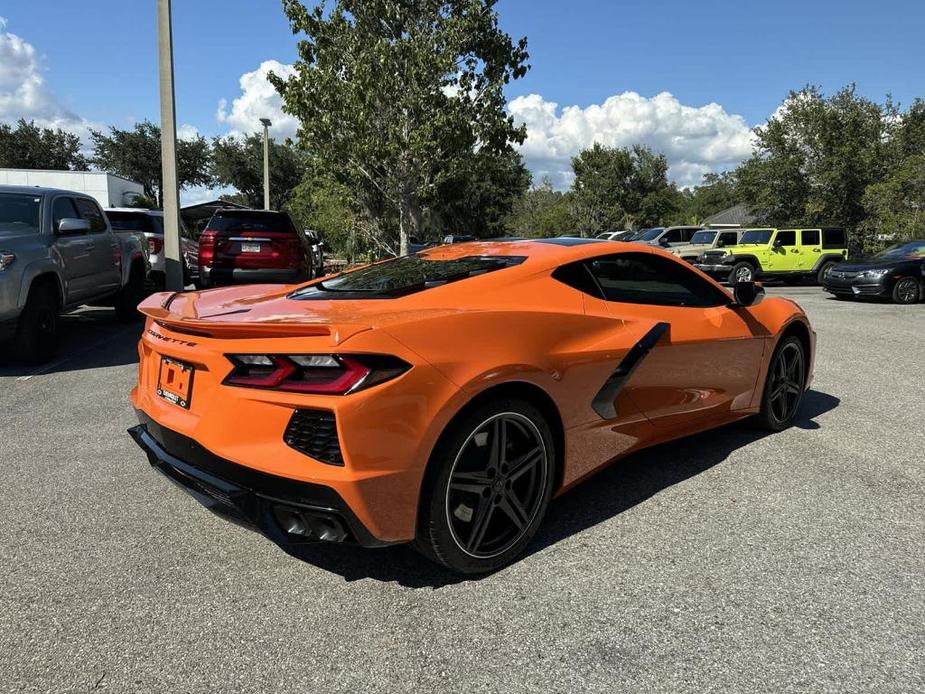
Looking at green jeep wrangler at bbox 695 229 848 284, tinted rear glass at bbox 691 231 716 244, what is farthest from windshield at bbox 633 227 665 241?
green jeep wrangler at bbox 695 229 848 284

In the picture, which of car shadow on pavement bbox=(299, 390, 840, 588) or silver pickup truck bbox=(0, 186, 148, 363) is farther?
silver pickup truck bbox=(0, 186, 148, 363)

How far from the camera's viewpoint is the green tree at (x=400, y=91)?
63.8 ft

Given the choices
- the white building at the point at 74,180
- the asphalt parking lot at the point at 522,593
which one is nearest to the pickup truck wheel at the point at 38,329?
the asphalt parking lot at the point at 522,593

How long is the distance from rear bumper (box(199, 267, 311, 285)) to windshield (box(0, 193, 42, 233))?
4077 millimetres

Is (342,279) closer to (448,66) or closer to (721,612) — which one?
(721,612)

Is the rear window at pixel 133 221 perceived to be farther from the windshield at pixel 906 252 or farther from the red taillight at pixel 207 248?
the windshield at pixel 906 252

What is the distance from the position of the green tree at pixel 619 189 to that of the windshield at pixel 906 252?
41555mm

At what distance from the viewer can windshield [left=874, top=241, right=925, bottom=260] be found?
586 inches

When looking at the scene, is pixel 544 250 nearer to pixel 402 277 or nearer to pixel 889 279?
pixel 402 277

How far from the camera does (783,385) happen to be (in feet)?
15.3

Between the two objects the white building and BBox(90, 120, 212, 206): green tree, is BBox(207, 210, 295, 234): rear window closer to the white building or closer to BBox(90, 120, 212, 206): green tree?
the white building

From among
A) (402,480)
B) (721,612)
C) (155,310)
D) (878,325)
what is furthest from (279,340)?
(878,325)

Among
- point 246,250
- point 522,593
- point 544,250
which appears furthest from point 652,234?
point 522,593

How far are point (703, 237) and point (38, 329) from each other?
20557mm
